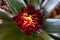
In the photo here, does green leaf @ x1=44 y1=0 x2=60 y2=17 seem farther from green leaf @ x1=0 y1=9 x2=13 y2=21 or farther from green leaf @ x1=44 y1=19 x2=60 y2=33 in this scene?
green leaf @ x1=0 y1=9 x2=13 y2=21

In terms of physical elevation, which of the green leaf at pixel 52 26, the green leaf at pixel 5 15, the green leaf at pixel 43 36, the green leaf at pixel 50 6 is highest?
the green leaf at pixel 50 6

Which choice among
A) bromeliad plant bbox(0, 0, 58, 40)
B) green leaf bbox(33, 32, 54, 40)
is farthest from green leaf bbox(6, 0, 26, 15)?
green leaf bbox(33, 32, 54, 40)

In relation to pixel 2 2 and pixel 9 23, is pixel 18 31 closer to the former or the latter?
pixel 9 23

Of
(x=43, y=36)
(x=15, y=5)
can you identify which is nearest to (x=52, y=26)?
(x=43, y=36)

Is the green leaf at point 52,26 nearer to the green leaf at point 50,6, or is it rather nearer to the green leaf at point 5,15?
the green leaf at point 50,6

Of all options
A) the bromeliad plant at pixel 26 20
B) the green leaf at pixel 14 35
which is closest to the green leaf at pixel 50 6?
the bromeliad plant at pixel 26 20

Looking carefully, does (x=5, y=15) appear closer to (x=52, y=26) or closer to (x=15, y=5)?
(x=15, y=5)

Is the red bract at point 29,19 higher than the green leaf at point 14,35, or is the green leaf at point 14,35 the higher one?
the red bract at point 29,19
